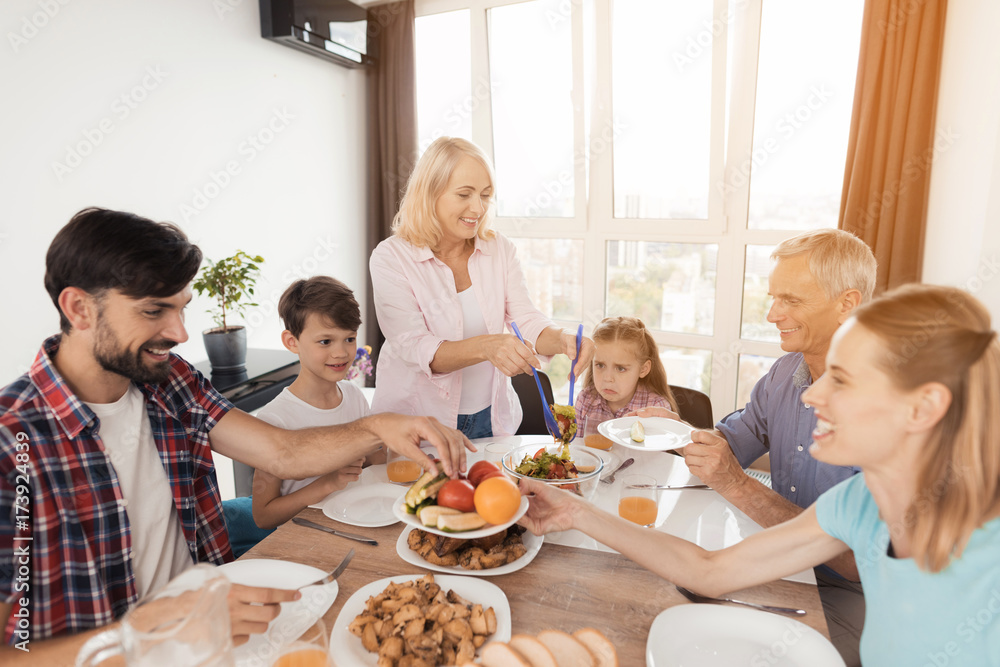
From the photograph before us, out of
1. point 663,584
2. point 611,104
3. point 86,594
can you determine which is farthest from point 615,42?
point 86,594

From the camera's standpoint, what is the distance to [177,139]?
322 cm

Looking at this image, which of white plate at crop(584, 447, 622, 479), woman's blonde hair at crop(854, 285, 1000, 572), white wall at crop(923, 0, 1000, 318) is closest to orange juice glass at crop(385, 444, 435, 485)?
white plate at crop(584, 447, 622, 479)

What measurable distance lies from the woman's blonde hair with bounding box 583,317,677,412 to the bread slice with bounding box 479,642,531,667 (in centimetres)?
183

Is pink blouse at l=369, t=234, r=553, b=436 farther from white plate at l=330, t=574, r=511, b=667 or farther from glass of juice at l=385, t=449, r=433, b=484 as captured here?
white plate at l=330, t=574, r=511, b=667

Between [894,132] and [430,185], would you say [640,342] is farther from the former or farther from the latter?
[894,132]

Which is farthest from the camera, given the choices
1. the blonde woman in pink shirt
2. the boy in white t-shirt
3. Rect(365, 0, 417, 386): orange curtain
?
Rect(365, 0, 417, 386): orange curtain

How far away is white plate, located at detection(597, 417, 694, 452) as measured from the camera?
1.75 m

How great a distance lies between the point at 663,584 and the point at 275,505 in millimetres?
1127

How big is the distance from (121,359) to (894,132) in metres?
3.78

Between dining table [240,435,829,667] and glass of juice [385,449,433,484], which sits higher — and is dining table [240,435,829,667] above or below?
below

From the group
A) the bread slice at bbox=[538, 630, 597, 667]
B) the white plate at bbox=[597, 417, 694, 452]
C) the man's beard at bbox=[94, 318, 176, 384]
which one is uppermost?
the man's beard at bbox=[94, 318, 176, 384]

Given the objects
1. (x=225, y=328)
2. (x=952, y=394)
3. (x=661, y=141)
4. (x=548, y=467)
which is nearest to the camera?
(x=952, y=394)

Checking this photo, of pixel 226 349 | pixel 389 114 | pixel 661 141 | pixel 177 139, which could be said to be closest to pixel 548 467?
pixel 226 349

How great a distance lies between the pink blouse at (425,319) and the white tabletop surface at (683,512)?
0.52m
